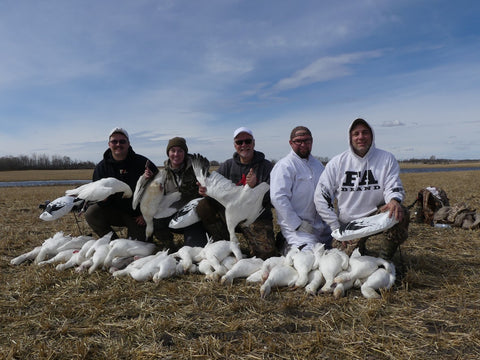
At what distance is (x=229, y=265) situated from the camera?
13.6 ft

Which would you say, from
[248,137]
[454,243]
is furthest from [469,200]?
[248,137]

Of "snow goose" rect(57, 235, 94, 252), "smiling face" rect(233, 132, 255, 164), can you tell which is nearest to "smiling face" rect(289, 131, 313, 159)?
"smiling face" rect(233, 132, 255, 164)

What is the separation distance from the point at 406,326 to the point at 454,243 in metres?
2.99

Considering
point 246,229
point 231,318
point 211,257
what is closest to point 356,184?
point 246,229

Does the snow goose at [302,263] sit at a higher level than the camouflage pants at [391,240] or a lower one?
lower

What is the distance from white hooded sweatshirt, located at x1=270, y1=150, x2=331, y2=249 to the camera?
4.59 m

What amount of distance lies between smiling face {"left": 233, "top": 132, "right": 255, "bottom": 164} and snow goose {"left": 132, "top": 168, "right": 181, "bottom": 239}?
3.69ft

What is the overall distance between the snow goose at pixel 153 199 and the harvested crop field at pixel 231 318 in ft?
3.77

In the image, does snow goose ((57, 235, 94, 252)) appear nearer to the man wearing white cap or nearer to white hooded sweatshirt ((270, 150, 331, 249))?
the man wearing white cap

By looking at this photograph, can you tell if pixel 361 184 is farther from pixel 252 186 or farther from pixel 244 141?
pixel 244 141

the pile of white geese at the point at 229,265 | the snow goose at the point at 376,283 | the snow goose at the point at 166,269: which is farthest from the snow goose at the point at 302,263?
the snow goose at the point at 166,269

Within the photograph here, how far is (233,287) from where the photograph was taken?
3803 mm

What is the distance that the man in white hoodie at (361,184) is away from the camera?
162 inches

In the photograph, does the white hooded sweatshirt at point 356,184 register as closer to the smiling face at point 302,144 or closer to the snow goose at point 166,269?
the smiling face at point 302,144
